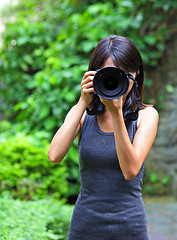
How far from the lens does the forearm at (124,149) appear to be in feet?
3.97

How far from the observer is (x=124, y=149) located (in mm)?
1215

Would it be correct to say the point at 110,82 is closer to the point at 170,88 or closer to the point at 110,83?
the point at 110,83

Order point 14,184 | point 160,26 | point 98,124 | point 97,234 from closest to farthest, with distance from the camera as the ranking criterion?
1. point 97,234
2. point 98,124
3. point 14,184
4. point 160,26

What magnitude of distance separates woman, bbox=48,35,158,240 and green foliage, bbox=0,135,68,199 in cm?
221

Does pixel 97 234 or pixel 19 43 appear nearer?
pixel 97 234

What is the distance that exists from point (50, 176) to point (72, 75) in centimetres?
142

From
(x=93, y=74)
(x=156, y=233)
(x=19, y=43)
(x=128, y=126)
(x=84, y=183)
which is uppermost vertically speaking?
(x=19, y=43)

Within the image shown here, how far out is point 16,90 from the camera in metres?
5.66

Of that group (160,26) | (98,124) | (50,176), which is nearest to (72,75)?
(50,176)

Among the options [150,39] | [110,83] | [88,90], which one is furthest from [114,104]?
[150,39]

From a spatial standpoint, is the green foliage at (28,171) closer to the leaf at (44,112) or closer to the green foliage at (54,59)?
the green foliage at (54,59)

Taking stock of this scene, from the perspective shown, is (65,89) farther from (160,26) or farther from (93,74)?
(93,74)

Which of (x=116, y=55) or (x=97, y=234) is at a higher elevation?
(x=116, y=55)

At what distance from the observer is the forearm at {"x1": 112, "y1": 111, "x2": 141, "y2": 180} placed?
1.21 metres
